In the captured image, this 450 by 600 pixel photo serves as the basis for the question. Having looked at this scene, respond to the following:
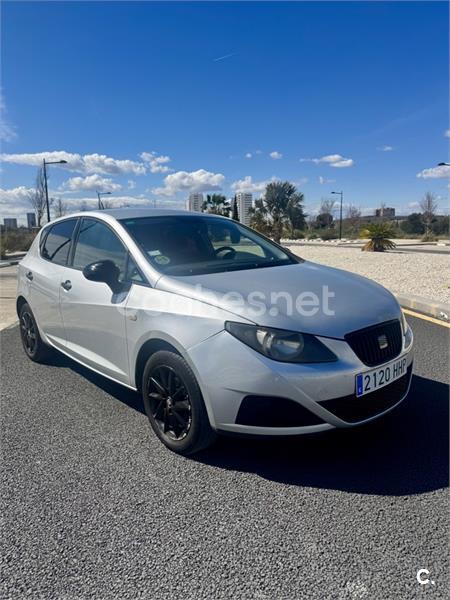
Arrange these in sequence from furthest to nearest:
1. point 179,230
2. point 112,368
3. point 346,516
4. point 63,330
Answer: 1. point 63,330
2. point 179,230
3. point 112,368
4. point 346,516

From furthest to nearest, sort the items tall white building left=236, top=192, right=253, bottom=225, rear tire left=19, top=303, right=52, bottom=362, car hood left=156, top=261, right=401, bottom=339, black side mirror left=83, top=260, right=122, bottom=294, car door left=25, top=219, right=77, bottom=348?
tall white building left=236, top=192, right=253, bottom=225 < rear tire left=19, top=303, right=52, bottom=362 < car door left=25, top=219, right=77, bottom=348 < black side mirror left=83, top=260, right=122, bottom=294 < car hood left=156, top=261, right=401, bottom=339

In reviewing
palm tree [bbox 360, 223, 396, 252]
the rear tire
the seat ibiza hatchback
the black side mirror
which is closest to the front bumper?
the seat ibiza hatchback

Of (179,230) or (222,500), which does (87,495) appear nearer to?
(222,500)

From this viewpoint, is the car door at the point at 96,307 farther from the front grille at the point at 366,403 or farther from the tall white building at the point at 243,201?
the tall white building at the point at 243,201

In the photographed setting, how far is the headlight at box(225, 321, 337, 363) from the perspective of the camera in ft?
7.74

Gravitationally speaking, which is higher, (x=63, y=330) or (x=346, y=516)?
(x=63, y=330)

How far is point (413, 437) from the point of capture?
115 inches

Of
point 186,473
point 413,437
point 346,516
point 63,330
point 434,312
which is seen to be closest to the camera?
point 346,516

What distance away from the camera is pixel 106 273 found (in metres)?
3.07

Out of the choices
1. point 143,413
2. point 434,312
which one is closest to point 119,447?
point 143,413

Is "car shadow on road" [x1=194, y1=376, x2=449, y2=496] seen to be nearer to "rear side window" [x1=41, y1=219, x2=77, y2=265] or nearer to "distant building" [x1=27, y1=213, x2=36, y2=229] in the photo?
"rear side window" [x1=41, y1=219, x2=77, y2=265]

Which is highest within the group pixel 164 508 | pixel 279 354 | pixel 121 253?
pixel 121 253

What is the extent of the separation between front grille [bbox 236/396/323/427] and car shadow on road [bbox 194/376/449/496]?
118 millimetres

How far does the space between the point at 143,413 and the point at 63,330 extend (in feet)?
3.67
